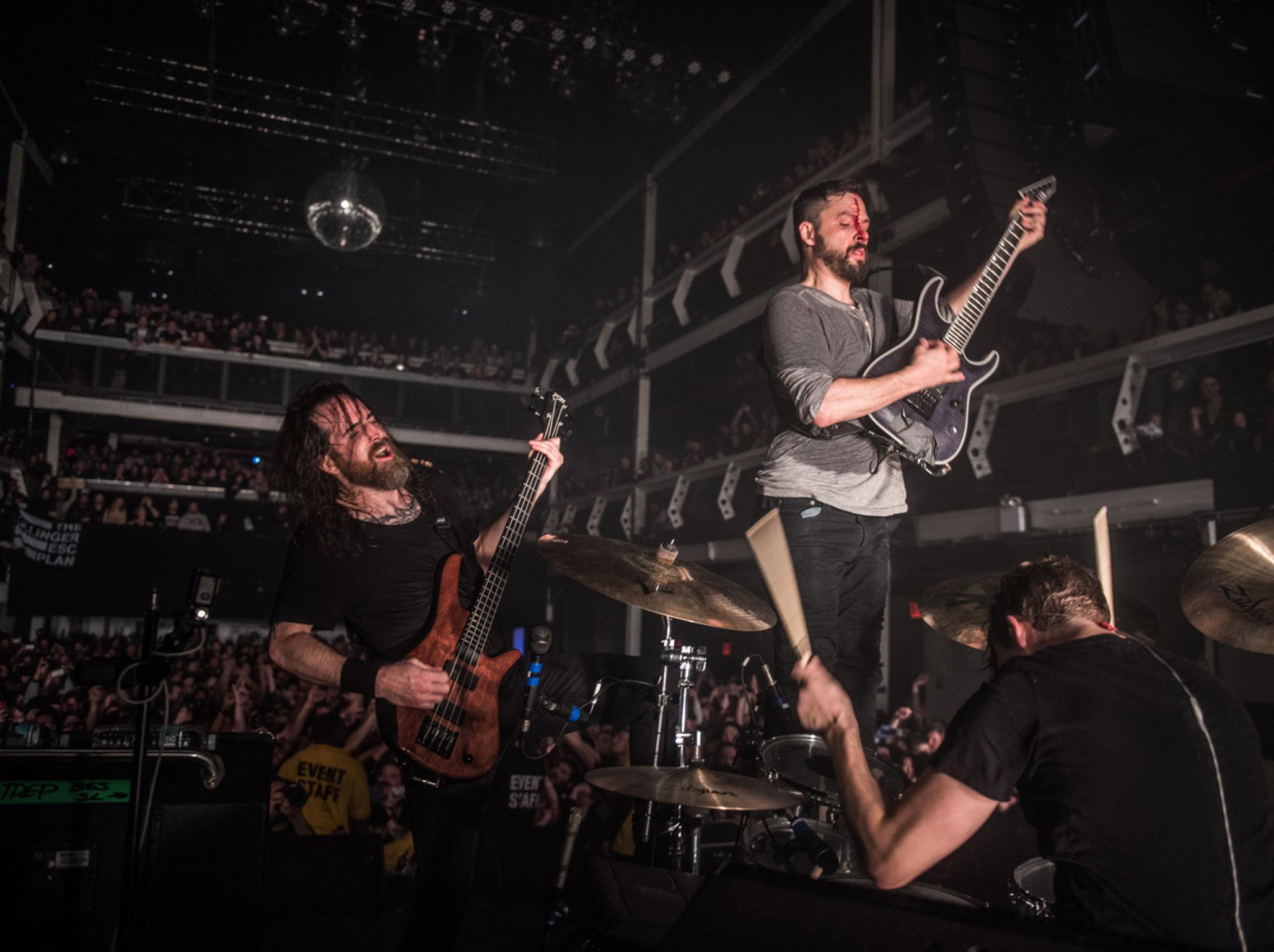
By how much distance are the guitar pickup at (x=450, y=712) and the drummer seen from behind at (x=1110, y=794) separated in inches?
48.1

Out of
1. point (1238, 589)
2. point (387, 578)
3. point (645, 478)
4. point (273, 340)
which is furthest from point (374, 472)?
point (273, 340)

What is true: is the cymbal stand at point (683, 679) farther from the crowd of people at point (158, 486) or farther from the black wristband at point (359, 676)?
the crowd of people at point (158, 486)

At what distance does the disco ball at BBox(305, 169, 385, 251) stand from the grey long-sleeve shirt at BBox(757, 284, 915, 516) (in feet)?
37.8

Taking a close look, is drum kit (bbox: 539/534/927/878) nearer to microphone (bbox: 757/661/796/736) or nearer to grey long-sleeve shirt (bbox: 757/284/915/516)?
microphone (bbox: 757/661/796/736)

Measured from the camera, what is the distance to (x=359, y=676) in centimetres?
263

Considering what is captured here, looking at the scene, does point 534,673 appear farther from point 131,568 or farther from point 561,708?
point 131,568

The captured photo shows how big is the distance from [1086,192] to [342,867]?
22.7ft

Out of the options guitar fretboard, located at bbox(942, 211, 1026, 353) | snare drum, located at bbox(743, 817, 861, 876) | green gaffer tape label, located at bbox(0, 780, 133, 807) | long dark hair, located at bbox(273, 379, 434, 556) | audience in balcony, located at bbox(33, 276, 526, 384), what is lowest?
snare drum, located at bbox(743, 817, 861, 876)

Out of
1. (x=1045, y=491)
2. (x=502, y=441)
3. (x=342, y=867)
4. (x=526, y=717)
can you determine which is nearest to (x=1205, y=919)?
(x=526, y=717)

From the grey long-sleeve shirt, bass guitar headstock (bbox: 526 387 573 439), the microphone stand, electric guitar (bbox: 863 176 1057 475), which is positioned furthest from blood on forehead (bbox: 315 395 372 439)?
electric guitar (bbox: 863 176 1057 475)

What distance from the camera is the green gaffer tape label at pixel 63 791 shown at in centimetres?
288

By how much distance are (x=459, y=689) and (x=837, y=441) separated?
1427mm

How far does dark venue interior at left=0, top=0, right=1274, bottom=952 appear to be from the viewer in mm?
2096

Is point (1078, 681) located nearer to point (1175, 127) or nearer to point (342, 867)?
point (342, 867)
